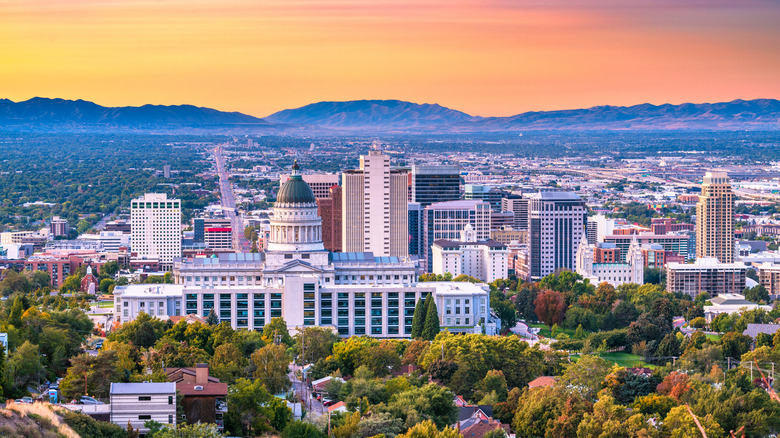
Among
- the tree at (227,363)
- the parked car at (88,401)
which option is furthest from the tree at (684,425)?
the parked car at (88,401)

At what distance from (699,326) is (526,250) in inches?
2590

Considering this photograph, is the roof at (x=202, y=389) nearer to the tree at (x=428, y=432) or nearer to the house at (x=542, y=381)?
the tree at (x=428, y=432)

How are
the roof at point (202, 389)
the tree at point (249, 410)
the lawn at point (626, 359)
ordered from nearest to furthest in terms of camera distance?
the roof at point (202, 389) → the tree at point (249, 410) → the lawn at point (626, 359)

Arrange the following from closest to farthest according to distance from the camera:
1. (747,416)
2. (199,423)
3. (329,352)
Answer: (199,423)
(747,416)
(329,352)

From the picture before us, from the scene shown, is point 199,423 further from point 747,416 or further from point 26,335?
point 747,416

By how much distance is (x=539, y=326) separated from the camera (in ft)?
449

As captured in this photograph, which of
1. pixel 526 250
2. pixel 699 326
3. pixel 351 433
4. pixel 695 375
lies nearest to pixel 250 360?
pixel 351 433

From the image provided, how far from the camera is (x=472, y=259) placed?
176000 millimetres

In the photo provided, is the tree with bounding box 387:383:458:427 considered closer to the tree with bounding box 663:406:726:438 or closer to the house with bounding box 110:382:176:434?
the tree with bounding box 663:406:726:438

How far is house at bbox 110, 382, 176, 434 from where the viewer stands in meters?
71.6

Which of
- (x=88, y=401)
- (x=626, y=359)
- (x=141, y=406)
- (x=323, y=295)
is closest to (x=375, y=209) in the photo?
(x=323, y=295)

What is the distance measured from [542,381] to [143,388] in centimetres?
2992

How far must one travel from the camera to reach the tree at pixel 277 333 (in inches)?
4168

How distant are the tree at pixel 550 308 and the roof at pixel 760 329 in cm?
1856
